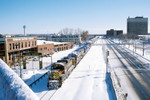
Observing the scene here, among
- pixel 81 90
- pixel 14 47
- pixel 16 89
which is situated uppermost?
pixel 16 89

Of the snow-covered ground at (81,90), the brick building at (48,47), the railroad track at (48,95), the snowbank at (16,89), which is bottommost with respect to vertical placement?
the railroad track at (48,95)

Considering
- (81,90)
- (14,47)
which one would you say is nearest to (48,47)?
(14,47)

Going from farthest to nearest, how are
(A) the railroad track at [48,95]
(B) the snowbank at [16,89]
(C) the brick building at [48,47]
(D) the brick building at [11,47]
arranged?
(C) the brick building at [48,47], (D) the brick building at [11,47], (A) the railroad track at [48,95], (B) the snowbank at [16,89]

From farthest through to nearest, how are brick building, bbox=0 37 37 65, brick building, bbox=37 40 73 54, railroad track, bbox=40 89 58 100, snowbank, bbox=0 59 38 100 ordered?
brick building, bbox=37 40 73 54, brick building, bbox=0 37 37 65, railroad track, bbox=40 89 58 100, snowbank, bbox=0 59 38 100

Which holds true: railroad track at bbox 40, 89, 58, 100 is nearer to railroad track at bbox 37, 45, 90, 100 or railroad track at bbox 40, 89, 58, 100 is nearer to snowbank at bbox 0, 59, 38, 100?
railroad track at bbox 37, 45, 90, 100

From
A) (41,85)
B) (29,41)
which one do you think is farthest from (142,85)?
(29,41)

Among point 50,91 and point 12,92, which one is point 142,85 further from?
point 12,92

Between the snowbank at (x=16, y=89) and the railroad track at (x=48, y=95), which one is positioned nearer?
the snowbank at (x=16, y=89)

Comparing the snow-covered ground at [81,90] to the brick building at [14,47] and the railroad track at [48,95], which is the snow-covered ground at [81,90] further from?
the brick building at [14,47]

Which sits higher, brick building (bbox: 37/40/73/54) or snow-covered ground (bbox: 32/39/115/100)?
brick building (bbox: 37/40/73/54)

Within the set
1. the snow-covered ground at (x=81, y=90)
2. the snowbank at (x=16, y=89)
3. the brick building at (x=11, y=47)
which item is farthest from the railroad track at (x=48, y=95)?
the brick building at (x=11, y=47)

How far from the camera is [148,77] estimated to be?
2747cm

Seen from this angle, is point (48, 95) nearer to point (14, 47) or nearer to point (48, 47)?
point (14, 47)

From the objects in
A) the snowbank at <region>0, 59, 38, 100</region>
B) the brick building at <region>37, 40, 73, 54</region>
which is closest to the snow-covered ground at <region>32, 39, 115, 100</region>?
the snowbank at <region>0, 59, 38, 100</region>
